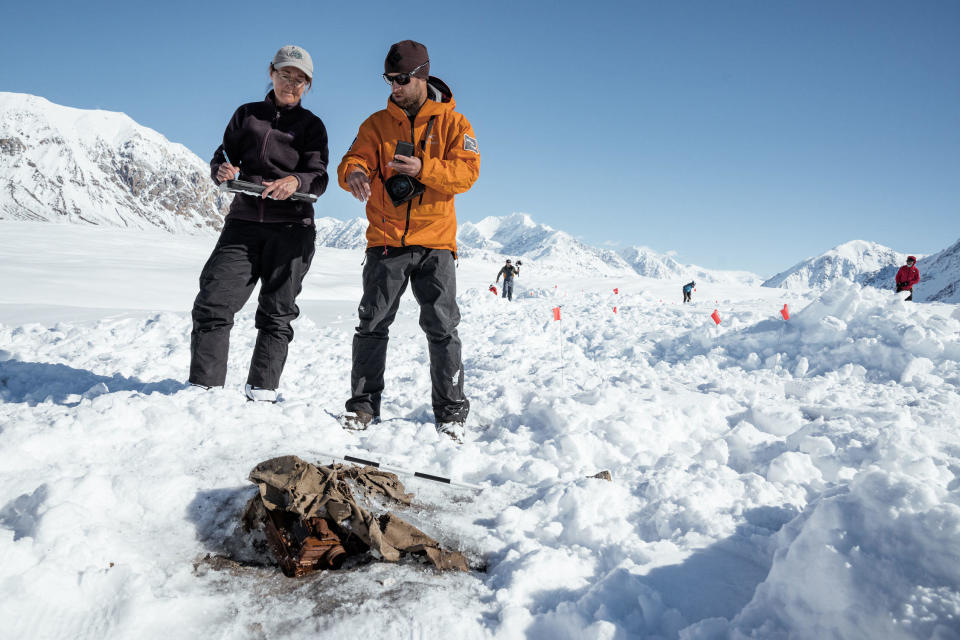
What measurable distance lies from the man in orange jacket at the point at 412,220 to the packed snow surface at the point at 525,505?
34cm

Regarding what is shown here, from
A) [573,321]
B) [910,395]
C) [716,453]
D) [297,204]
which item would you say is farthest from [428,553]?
[573,321]

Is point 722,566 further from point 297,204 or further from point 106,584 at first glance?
point 297,204

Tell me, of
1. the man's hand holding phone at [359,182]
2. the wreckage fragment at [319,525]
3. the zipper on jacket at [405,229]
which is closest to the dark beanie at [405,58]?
the man's hand holding phone at [359,182]

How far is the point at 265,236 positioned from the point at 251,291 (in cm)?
38

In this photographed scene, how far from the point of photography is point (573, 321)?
10.0 meters

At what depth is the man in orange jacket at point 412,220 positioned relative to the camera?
3193 mm

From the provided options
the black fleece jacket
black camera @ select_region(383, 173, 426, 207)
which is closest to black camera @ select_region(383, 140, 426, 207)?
black camera @ select_region(383, 173, 426, 207)

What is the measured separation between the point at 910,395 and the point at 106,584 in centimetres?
555

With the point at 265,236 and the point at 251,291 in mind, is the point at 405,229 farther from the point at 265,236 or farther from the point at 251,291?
the point at 251,291

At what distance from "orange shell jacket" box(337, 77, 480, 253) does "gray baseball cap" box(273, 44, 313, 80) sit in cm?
51

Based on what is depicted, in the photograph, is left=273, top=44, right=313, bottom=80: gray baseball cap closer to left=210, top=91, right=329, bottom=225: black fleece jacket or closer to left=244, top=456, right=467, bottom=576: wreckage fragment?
left=210, top=91, right=329, bottom=225: black fleece jacket

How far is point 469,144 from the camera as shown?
3334mm

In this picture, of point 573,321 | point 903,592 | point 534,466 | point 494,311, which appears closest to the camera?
point 903,592

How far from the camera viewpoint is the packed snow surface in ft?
4.50
